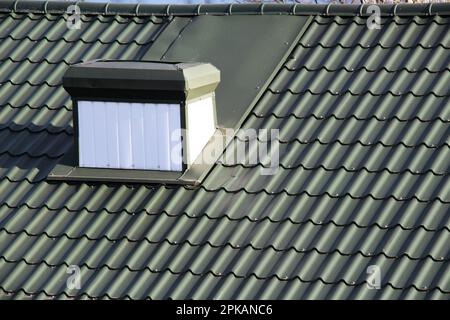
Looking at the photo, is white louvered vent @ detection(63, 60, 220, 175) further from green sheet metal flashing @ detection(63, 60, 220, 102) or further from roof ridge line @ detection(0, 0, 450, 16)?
roof ridge line @ detection(0, 0, 450, 16)

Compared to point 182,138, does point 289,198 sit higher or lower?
lower

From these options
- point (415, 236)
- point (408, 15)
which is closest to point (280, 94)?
point (408, 15)

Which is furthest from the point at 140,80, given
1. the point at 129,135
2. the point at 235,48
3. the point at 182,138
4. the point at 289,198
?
the point at 289,198

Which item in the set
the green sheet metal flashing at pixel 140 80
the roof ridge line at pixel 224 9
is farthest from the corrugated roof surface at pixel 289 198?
the green sheet metal flashing at pixel 140 80

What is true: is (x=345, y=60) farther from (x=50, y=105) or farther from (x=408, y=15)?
(x=50, y=105)

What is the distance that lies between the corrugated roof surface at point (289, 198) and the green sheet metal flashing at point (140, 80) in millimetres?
719

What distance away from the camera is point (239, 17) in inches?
572

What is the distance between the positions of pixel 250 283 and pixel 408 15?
166 inches

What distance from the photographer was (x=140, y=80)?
12.8 meters

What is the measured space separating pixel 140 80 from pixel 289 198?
6.40 ft

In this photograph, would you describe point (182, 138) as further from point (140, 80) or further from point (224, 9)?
point (224, 9)

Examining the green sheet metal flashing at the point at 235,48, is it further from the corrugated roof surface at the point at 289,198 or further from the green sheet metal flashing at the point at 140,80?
the green sheet metal flashing at the point at 140,80

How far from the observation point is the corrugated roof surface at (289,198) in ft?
37.5

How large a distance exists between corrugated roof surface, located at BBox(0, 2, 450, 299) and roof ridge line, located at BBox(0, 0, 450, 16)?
0.36ft
